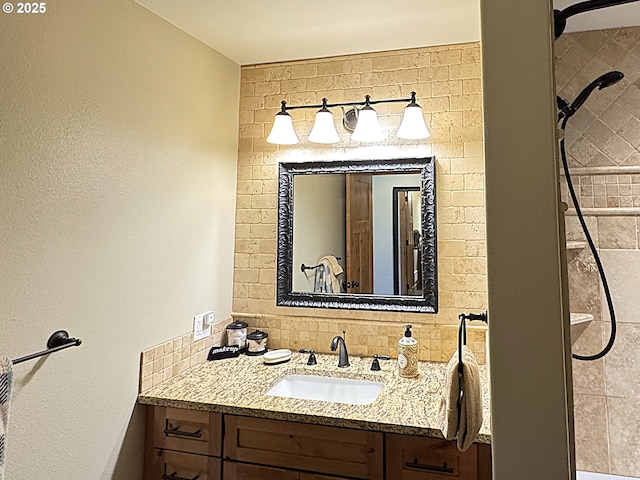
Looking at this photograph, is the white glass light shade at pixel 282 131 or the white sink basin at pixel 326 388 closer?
the white sink basin at pixel 326 388

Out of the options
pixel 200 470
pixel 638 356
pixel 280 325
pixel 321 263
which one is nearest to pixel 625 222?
pixel 638 356

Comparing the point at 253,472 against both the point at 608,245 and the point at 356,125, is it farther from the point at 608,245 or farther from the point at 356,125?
the point at 608,245

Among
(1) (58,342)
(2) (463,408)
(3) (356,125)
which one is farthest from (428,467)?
(3) (356,125)

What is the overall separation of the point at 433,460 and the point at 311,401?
502 mm

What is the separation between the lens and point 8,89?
4.10 feet

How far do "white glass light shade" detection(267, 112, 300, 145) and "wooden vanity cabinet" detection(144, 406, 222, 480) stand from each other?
1.39 m

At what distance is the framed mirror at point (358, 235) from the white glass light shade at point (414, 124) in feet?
0.44

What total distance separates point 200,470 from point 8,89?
4.94 feet

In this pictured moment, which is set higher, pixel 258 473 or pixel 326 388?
pixel 326 388

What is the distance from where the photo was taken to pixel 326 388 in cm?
208

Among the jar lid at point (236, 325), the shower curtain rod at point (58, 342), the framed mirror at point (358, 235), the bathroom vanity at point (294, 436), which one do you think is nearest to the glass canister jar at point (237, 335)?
the jar lid at point (236, 325)

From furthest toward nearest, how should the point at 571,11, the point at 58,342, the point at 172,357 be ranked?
the point at 172,357 < the point at 58,342 < the point at 571,11

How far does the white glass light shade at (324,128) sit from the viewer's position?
7.45ft

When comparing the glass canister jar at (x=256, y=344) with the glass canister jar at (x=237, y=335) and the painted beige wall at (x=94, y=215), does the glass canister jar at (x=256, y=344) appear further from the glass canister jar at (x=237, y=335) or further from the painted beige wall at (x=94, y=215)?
the painted beige wall at (x=94, y=215)
